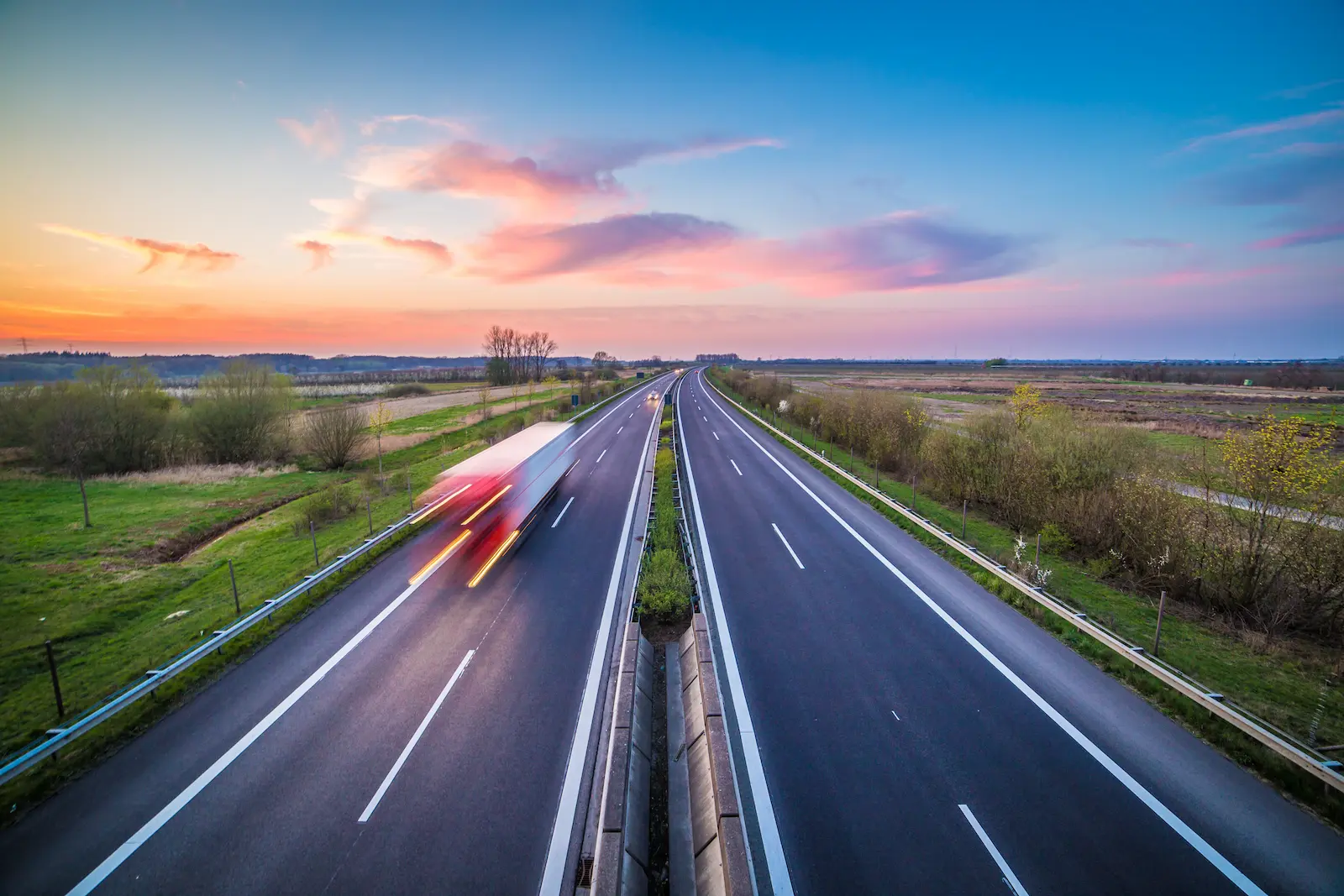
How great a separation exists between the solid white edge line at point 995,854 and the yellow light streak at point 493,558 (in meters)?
11.6

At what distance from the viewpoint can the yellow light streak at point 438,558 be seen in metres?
14.0

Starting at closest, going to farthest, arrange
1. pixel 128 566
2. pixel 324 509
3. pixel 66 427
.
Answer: pixel 128 566
pixel 324 509
pixel 66 427

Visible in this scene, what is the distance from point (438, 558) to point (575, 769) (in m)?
9.81

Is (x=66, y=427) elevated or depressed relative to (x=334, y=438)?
elevated

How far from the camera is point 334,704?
8922 mm

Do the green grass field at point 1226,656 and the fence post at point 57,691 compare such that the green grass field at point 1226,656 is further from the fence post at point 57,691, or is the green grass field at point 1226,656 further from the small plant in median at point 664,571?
the fence post at point 57,691

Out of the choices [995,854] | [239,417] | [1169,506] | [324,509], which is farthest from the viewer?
[239,417]

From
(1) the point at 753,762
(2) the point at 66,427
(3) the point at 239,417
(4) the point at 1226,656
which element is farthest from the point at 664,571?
(2) the point at 66,427

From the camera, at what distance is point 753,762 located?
772cm

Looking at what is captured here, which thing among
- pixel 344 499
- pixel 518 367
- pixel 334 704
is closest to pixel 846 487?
pixel 334 704

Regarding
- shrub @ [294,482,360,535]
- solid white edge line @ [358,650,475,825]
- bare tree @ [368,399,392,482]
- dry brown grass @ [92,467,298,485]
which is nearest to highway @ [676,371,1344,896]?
solid white edge line @ [358,650,475,825]

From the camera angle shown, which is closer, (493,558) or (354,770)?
(354,770)

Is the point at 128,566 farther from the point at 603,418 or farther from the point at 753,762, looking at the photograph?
the point at 603,418

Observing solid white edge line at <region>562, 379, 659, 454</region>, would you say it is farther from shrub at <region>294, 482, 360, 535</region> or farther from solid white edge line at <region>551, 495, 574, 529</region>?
shrub at <region>294, 482, 360, 535</region>
